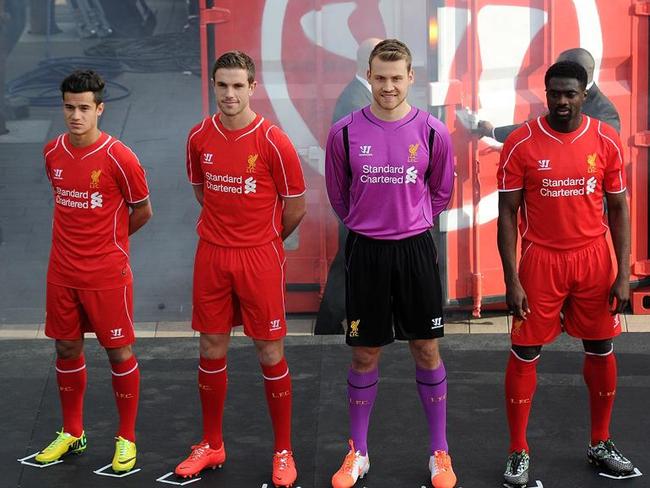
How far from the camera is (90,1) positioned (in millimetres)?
14633

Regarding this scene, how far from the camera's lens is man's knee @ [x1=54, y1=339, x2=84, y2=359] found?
651cm

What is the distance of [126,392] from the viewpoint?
653cm

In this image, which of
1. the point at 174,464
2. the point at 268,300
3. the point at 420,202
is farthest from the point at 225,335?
the point at 420,202

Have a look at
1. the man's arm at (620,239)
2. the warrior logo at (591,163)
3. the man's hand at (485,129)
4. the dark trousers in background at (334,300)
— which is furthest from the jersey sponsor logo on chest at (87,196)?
the man's hand at (485,129)

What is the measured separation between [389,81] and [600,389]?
1681mm

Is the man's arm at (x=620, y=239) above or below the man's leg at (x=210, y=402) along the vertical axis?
above

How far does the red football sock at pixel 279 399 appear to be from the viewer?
6.38 metres

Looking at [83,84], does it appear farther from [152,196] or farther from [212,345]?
[152,196]

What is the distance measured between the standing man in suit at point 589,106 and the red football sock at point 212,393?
2619mm

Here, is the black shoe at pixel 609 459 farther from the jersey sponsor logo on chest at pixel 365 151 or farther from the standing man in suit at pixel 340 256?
the standing man in suit at pixel 340 256

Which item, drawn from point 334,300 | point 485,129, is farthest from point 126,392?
point 485,129

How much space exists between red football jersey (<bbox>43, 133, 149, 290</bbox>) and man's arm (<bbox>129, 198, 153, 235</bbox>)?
4 cm

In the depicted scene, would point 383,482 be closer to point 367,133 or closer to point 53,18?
point 367,133

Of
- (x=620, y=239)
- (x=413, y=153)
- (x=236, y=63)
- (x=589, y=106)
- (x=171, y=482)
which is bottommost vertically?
(x=171, y=482)
